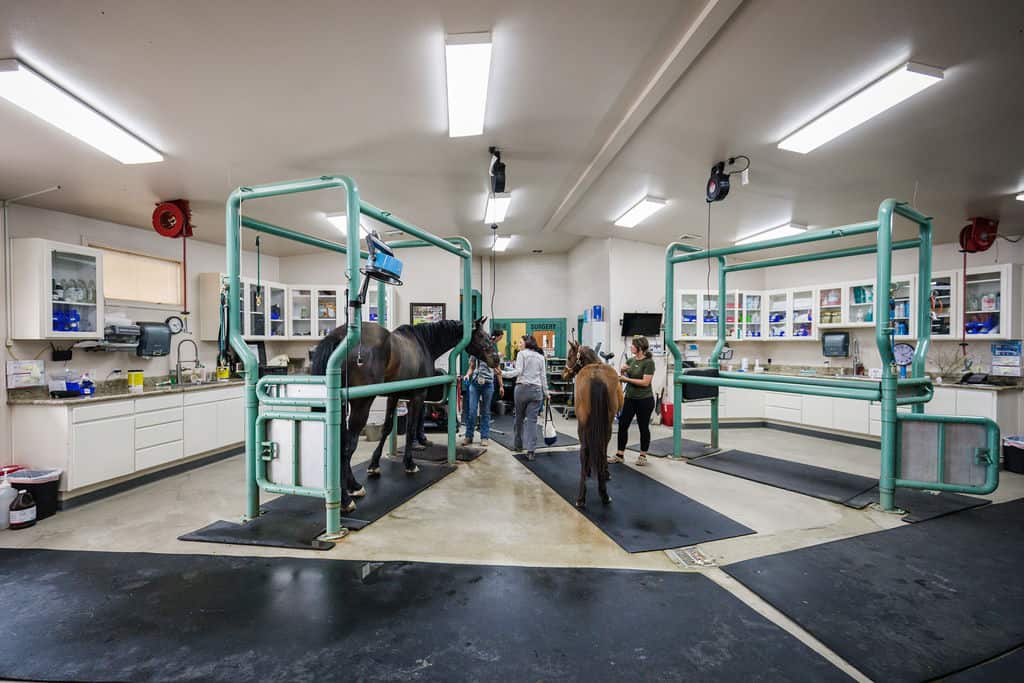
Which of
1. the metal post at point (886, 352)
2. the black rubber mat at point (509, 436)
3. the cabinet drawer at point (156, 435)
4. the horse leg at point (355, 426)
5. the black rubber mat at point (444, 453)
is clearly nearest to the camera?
the metal post at point (886, 352)

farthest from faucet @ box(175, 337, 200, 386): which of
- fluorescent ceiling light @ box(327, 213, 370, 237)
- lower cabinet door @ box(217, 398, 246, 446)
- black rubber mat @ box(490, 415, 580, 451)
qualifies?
black rubber mat @ box(490, 415, 580, 451)

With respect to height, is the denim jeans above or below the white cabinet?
below

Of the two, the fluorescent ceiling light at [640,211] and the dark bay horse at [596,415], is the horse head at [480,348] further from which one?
the fluorescent ceiling light at [640,211]

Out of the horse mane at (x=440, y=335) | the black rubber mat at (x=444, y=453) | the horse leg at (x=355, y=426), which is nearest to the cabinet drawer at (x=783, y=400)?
the black rubber mat at (x=444, y=453)

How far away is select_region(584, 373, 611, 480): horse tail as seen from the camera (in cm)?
361

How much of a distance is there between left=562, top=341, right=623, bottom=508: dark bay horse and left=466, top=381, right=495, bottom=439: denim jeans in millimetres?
2617

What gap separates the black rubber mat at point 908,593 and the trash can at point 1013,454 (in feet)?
7.53

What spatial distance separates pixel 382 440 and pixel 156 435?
2.44 m

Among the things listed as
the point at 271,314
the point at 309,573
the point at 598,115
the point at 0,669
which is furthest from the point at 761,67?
the point at 271,314

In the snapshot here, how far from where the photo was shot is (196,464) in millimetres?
5152

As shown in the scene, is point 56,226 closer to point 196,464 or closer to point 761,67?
point 196,464

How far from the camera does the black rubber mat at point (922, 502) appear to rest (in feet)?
11.8

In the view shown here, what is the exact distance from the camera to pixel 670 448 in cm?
582

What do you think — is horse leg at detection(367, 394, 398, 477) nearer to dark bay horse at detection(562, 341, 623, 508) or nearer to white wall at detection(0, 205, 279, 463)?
dark bay horse at detection(562, 341, 623, 508)
